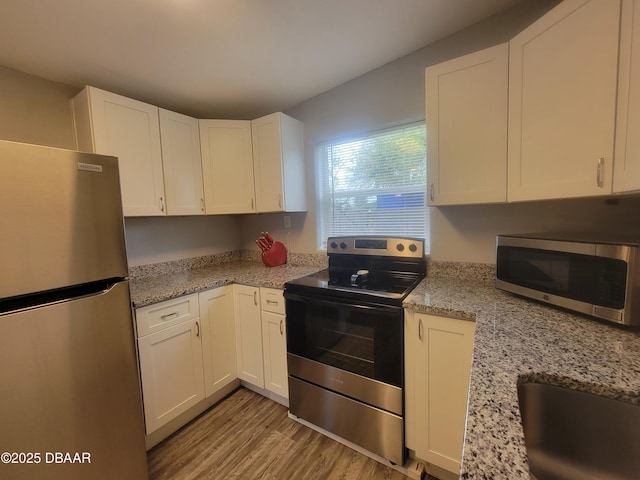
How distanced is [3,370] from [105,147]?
127 cm

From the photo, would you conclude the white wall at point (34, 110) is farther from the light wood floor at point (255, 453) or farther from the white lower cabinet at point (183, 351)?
the light wood floor at point (255, 453)

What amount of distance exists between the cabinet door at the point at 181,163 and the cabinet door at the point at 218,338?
29.2 inches

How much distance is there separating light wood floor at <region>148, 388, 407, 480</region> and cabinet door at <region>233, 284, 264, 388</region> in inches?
10.3

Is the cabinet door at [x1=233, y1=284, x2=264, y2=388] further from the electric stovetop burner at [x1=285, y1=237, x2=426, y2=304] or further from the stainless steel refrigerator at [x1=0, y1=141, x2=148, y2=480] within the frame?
the stainless steel refrigerator at [x1=0, y1=141, x2=148, y2=480]

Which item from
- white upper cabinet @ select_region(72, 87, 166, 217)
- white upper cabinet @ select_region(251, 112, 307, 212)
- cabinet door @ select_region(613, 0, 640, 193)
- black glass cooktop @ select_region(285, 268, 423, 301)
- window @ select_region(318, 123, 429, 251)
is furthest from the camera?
white upper cabinet @ select_region(251, 112, 307, 212)

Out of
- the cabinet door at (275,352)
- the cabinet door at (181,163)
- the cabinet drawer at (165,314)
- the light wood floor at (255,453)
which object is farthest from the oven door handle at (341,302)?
the cabinet door at (181,163)

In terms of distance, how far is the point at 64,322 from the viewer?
3.59 ft

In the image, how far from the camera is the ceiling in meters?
1.27

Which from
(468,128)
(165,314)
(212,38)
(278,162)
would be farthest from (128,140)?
(468,128)

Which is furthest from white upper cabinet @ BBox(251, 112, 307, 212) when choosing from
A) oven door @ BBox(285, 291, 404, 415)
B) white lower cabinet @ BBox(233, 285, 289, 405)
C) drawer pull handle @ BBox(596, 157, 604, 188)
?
drawer pull handle @ BBox(596, 157, 604, 188)

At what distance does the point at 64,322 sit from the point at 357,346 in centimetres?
136

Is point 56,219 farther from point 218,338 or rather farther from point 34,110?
point 218,338

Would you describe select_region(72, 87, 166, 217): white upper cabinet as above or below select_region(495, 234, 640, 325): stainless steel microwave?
above

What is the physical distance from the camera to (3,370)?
3.15 ft
